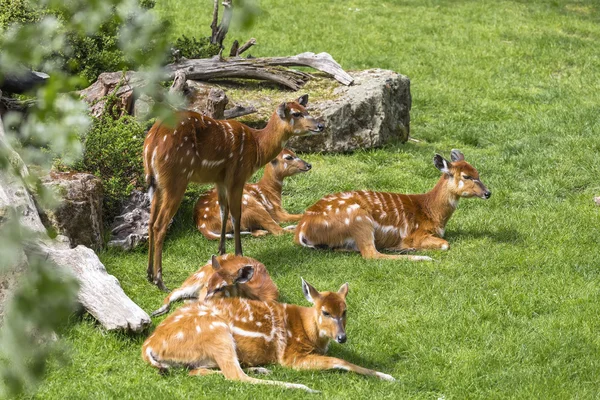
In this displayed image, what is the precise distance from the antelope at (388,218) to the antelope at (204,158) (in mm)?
782

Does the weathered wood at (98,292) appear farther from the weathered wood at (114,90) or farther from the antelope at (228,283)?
the weathered wood at (114,90)

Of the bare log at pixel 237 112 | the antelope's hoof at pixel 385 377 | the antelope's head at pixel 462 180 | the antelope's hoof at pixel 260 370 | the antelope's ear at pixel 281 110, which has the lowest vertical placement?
the bare log at pixel 237 112

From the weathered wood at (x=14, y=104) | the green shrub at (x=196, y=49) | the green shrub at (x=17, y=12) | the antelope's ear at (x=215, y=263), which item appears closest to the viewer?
the antelope's ear at (x=215, y=263)

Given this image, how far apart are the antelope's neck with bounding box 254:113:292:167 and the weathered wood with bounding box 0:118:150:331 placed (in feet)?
8.18

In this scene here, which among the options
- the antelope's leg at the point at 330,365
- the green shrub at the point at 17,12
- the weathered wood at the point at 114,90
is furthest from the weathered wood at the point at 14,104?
the antelope's leg at the point at 330,365

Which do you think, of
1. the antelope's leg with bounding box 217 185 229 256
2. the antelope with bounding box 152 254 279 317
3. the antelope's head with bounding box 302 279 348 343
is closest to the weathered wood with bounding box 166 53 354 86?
the antelope's leg with bounding box 217 185 229 256

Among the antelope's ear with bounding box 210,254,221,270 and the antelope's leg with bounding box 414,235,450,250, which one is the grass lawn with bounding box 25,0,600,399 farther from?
the antelope's ear with bounding box 210,254,221,270

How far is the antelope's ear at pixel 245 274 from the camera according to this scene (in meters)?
7.13

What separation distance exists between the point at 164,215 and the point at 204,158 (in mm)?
668

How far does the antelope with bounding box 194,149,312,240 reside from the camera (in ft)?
31.8

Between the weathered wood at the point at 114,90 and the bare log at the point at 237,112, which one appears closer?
the weathered wood at the point at 114,90

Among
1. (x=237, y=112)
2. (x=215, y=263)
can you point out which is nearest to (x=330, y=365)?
(x=215, y=263)

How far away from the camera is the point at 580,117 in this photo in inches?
550

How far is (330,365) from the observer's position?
21.1 ft
